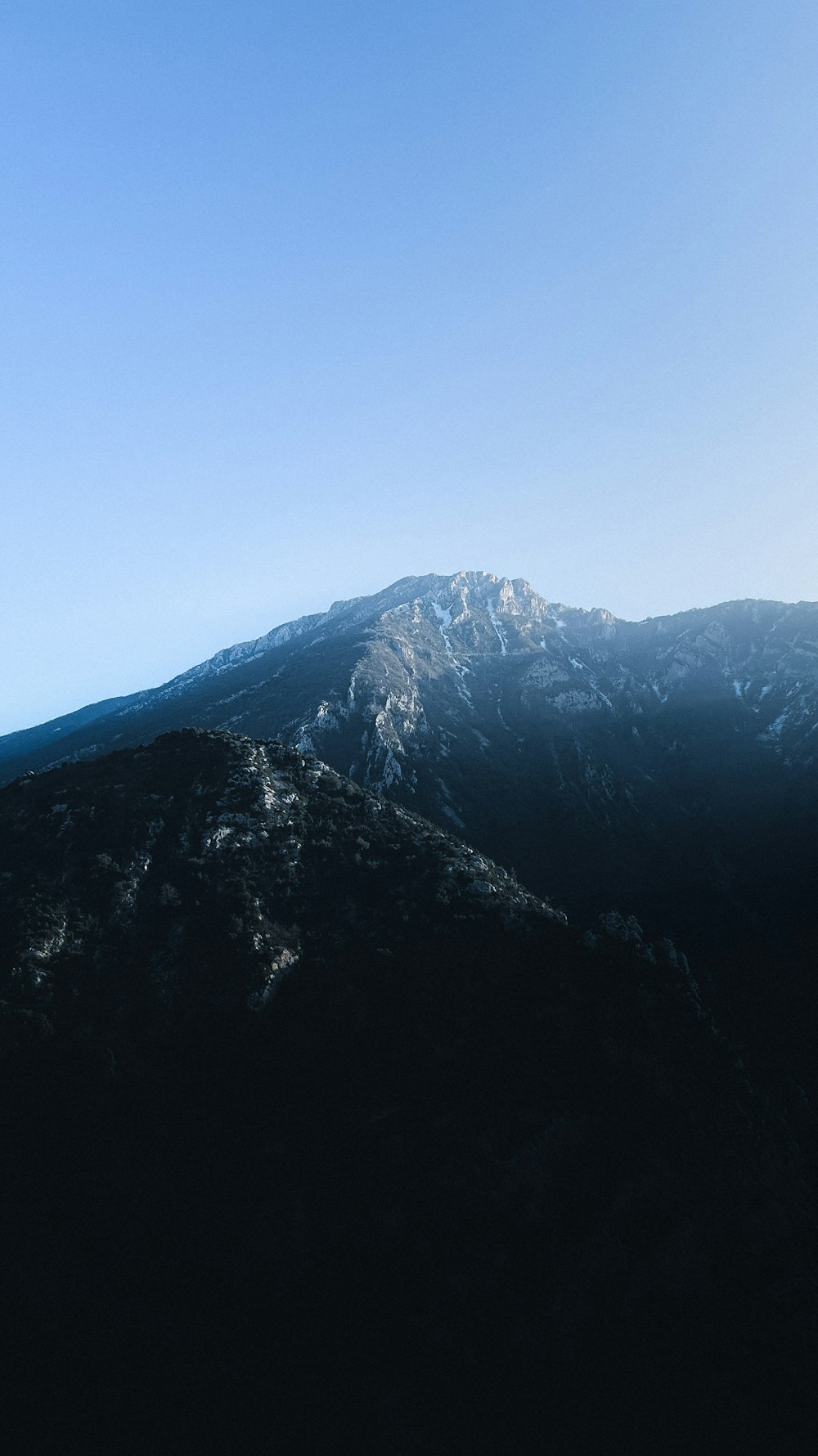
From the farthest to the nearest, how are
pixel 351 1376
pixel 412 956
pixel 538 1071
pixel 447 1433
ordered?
pixel 412 956 → pixel 538 1071 → pixel 351 1376 → pixel 447 1433

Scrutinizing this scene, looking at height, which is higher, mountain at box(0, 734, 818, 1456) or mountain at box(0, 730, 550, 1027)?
mountain at box(0, 730, 550, 1027)

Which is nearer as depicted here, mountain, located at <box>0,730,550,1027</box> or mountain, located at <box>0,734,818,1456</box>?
mountain, located at <box>0,734,818,1456</box>

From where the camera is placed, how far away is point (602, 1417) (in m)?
38.5

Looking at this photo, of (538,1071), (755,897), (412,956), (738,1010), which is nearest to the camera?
(538,1071)

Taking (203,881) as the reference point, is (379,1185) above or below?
below

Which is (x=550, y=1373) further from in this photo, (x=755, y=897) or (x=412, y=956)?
(x=755, y=897)

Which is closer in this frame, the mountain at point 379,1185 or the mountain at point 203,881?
the mountain at point 379,1185

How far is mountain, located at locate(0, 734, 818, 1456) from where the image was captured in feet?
128

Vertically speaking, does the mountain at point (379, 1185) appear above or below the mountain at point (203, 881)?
below

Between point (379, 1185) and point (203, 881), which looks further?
point (203, 881)

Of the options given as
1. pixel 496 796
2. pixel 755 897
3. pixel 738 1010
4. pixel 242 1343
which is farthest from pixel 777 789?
pixel 242 1343

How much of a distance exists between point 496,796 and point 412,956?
368 ft

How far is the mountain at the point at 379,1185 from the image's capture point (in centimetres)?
3906

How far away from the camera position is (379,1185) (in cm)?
4847
